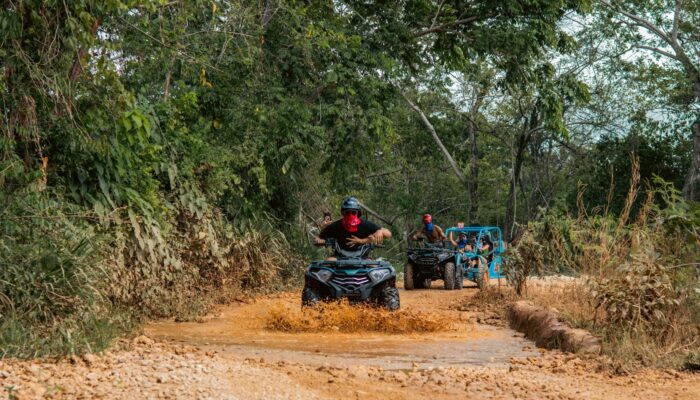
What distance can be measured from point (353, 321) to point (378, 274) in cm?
84

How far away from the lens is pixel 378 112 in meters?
20.2

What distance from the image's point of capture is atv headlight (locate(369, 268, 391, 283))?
1301cm

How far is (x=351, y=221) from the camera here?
1346 centimetres

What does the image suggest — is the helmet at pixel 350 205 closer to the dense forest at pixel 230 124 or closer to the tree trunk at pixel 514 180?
the dense forest at pixel 230 124


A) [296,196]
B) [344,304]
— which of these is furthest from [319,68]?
[344,304]

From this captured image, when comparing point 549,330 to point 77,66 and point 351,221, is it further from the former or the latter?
point 77,66

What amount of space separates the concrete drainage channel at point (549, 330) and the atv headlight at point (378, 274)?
6.81ft

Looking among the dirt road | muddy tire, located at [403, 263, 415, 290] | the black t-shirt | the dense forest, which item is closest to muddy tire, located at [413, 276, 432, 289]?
muddy tire, located at [403, 263, 415, 290]

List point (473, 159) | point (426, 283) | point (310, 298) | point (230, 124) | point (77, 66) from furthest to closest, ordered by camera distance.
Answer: point (473, 159) → point (426, 283) → point (230, 124) → point (310, 298) → point (77, 66)

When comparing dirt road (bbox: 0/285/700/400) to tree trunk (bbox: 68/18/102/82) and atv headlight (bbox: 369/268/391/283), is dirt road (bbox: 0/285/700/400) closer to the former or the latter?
atv headlight (bbox: 369/268/391/283)

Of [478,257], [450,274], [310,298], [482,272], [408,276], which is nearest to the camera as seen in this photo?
[310,298]

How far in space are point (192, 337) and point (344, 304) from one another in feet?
6.91

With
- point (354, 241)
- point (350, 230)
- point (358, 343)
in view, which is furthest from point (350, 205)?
point (358, 343)

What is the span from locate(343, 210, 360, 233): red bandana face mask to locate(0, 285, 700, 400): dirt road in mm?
1347
